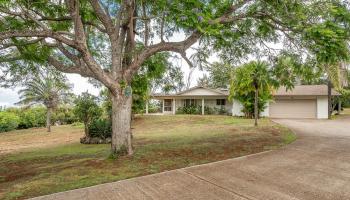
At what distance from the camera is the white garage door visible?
28703mm

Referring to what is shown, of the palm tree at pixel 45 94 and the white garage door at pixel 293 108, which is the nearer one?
the palm tree at pixel 45 94

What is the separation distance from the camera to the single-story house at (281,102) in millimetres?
28094

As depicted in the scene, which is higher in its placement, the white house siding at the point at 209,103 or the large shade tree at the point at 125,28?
the large shade tree at the point at 125,28

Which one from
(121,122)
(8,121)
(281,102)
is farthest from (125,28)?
(8,121)

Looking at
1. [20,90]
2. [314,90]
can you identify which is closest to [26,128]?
[20,90]

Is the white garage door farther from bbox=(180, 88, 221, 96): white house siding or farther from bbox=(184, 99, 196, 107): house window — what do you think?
bbox=(184, 99, 196, 107): house window

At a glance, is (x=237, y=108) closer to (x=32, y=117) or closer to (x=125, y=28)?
(x=125, y=28)

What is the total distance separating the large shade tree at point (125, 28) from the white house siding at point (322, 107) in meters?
20.5

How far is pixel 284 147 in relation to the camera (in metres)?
10.3

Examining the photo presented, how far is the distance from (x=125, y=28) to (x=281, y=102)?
24818mm

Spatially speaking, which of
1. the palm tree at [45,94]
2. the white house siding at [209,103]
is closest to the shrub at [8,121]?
the palm tree at [45,94]

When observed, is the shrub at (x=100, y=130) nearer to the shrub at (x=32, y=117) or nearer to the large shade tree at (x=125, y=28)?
the large shade tree at (x=125, y=28)

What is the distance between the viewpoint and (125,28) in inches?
371

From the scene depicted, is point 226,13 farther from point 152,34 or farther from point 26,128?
point 26,128
